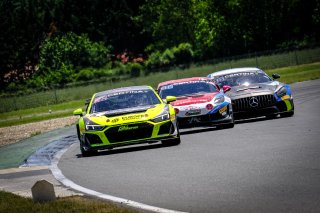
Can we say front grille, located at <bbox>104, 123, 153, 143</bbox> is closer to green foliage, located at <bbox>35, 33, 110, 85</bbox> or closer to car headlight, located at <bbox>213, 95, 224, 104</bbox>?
car headlight, located at <bbox>213, 95, 224, 104</bbox>

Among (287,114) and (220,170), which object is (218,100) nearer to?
(287,114)

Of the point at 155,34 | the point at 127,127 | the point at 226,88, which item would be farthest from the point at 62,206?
the point at 155,34

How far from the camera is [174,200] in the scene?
9.69 m

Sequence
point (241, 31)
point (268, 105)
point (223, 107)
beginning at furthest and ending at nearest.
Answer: point (241, 31) < point (268, 105) < point (223, 107)

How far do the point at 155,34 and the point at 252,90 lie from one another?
69.2m

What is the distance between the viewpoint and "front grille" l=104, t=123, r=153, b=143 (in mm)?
16562

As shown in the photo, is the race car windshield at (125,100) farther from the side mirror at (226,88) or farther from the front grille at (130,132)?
the side mirror at (226,88)

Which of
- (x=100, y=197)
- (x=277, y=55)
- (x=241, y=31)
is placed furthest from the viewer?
(x=241, y=31)

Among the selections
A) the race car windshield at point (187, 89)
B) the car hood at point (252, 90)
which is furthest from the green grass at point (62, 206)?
the car hood at point (252, 90)

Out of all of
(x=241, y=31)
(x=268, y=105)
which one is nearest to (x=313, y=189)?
(x=268, y=105)

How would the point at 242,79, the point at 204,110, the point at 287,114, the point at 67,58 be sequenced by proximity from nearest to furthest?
the point at 204,110 → the point at 287,114 → the point at 242,79 → the point at 67,58

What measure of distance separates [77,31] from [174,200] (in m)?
86.7

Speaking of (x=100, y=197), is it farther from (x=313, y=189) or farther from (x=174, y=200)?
(x=313, y=189)

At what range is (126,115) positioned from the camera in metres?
16.8
